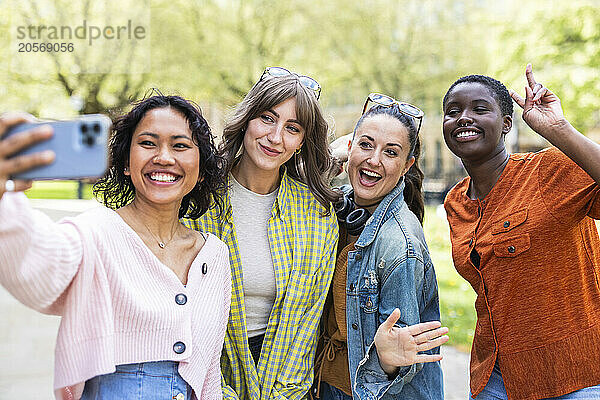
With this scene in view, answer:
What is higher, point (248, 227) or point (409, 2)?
point (409, 2)

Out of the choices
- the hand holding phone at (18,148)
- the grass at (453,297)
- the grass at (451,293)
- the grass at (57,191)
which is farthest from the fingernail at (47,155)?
the grass at (57,191)

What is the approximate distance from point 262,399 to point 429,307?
36.9 inches

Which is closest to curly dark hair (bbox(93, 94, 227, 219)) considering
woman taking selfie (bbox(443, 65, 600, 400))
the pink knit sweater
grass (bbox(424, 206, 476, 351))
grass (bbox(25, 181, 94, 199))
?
the pink knit sweater

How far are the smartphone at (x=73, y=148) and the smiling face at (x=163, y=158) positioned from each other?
71 cm

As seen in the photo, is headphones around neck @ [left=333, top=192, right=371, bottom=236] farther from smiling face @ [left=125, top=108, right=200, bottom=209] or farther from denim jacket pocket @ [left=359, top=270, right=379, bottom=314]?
smiling face @ [left=125, top=108, right=200, bottom=209]

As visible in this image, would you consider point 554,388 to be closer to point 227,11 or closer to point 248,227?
point 248,227

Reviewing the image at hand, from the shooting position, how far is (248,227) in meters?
3.21

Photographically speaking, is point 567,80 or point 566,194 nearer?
point 566,194

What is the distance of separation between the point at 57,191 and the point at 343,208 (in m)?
22.2

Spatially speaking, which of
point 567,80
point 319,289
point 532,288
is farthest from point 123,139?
point 567,80

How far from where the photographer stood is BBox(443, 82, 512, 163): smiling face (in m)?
3.12

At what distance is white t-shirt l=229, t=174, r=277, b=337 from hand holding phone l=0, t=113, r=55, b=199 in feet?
5.12

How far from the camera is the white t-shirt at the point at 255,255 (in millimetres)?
3086

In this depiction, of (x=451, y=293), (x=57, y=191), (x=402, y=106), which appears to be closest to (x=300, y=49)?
(x=57, y=191)
